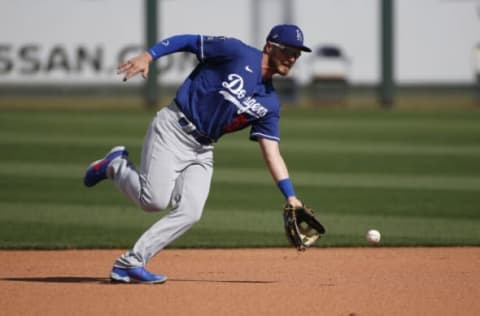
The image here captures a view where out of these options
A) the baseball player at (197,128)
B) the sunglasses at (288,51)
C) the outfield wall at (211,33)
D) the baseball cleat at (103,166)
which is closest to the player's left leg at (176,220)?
the baseball player at (197,128)

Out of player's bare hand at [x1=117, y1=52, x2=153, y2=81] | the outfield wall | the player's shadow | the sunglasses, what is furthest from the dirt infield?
the outfield wall

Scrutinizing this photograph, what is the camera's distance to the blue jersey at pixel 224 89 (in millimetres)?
6746

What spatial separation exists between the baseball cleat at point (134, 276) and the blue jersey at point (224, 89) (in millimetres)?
944

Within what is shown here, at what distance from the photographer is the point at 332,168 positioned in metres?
14.2

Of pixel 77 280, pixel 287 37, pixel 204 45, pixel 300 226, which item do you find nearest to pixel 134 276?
pixel 77 280

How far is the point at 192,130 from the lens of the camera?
22.4 ft

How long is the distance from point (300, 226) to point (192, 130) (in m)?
0.90

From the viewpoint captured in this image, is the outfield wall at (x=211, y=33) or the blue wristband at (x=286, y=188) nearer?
the blue wristband at (x=286, y=188)

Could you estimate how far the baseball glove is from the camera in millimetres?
6746

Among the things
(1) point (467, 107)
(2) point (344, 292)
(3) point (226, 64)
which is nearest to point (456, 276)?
(2) point (344, 292)

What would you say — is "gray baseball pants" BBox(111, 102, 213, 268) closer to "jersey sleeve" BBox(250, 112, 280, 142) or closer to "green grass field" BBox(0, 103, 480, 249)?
"jersey sleeve" BBox(250, 112, 280, 142)

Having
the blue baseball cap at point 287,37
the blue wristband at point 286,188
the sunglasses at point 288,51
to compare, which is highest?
the blue baseball cap at point 287,37

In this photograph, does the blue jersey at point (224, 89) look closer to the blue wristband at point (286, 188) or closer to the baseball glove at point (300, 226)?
the blue wristband at point (286, 188)

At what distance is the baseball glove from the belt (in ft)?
2.18
